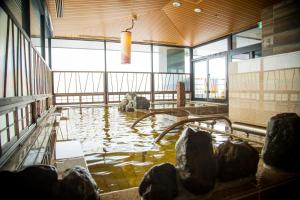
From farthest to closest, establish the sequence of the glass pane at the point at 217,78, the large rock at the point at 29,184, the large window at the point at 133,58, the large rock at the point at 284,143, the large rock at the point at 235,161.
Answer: the large window at the point at 133,58 → the glass pane at the point at 217,78 → the large rock at the point at 284,143 → the large rock at the point at 235,161 → the large rock at the point at 29,184

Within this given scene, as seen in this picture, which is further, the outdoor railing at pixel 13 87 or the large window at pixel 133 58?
the large window at pixel 133 58

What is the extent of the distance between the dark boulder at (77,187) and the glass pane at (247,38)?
861 cm

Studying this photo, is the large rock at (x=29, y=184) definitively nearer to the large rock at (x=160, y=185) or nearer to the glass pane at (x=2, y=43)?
the large rock at (x=160, y=185)

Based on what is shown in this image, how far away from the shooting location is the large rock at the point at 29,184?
1.18 meters

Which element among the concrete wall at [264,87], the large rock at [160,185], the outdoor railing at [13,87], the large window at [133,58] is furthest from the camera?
the large window at [133,58]

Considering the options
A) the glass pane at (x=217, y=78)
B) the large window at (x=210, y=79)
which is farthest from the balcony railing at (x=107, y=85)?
the glass pane at (x=217, y=78)

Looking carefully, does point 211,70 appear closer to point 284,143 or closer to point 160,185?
point 284,143

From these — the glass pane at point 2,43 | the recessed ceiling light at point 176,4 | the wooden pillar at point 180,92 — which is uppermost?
the recessed ceiling light at point 176,4

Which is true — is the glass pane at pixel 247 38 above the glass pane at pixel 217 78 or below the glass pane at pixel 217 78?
above

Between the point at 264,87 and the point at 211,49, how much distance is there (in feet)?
23.8

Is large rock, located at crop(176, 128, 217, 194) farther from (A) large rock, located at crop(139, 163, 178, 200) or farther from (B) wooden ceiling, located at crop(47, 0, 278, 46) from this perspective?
(B) wooden ceiling, located at crop(47, 0, 278, 46)

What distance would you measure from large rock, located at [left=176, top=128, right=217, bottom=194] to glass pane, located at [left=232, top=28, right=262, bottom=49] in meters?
7.94

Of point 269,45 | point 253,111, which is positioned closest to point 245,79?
point 253,111

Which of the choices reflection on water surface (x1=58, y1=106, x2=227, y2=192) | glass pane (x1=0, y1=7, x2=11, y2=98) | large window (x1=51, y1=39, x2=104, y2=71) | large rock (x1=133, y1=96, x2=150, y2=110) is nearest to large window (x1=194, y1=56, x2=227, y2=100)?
large rock (x1=133, y1=96, x2=150, y2=110)
